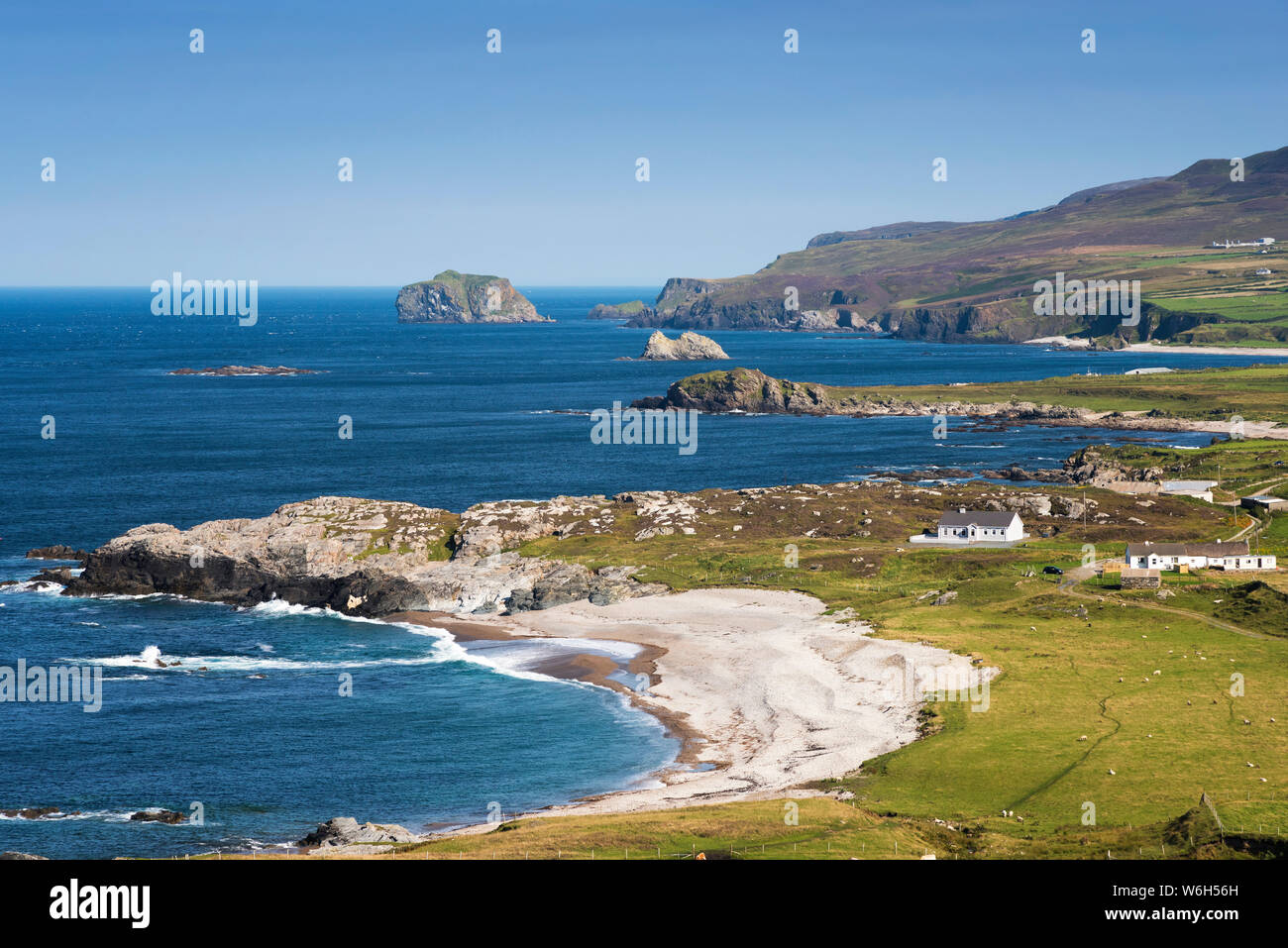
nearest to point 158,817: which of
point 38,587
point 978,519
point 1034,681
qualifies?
point 1034,681

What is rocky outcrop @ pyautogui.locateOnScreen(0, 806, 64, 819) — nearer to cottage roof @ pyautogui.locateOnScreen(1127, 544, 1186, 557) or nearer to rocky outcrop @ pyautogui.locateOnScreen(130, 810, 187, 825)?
rocky outcrop @ pyautogui.locateOnScreen(130, 810, 187, 825)

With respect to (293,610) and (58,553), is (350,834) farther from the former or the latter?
(58,553)

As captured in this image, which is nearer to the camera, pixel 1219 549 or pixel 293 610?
pixel 1219 549

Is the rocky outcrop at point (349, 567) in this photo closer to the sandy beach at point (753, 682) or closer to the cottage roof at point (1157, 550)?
the sandy beach at point (753, 682)

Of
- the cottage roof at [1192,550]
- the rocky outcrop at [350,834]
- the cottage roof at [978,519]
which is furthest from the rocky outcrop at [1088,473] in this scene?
the rocky outcrop at [350,834]

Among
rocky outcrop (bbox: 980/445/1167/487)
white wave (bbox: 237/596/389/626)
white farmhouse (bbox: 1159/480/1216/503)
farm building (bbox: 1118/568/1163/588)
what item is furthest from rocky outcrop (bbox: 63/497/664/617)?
rocky outcrop (bbox: 980/445/1167/487)
